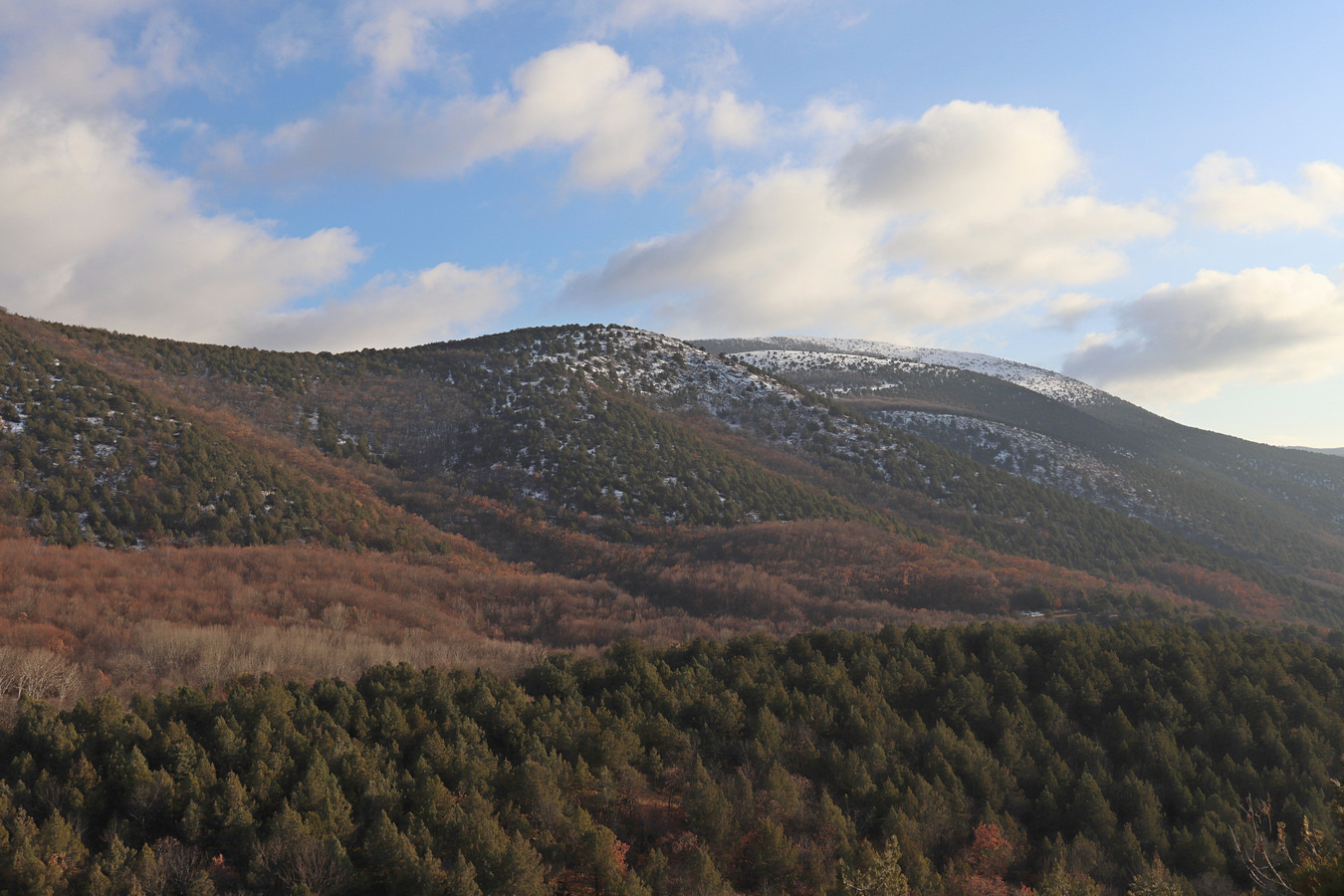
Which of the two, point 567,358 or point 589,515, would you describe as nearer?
point 589,515

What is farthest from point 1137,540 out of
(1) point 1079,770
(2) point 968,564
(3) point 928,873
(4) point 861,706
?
(3) point 928,873

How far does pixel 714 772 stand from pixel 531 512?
32984mm

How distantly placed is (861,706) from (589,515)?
30.6 meters

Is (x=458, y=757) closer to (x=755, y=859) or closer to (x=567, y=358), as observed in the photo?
(x=755, y=859)

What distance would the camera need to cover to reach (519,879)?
12352 mm

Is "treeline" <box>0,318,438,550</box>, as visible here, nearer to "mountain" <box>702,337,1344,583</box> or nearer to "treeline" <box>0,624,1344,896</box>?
"treeline" <box>0,624,1344,896</box>

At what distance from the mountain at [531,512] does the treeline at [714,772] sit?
5.09 metres

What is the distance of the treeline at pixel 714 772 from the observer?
12430 mm

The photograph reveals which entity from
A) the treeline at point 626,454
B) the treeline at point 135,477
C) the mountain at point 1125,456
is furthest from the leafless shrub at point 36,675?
the mountain at point 1125,456

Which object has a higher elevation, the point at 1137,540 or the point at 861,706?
the point at 1137,540

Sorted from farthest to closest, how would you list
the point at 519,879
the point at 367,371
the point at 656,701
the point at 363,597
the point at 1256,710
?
the point at 367,371
the point at 363,597
the point at 1256,710
the point at 656,701
the point at 519,879

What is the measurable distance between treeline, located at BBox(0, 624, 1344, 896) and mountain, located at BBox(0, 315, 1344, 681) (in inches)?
200

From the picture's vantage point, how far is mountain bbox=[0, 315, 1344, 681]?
26.7 m

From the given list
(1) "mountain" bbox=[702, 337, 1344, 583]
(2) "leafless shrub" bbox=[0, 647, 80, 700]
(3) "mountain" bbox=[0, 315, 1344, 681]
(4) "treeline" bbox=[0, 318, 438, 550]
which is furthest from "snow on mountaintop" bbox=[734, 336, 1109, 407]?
(2) "leafless shrub" bbox=[0, 647, 80, 700]
